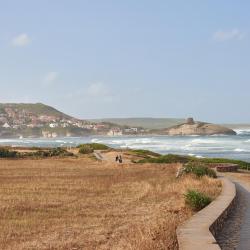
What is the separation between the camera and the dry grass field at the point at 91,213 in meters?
13.3

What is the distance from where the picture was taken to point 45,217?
17.7 m

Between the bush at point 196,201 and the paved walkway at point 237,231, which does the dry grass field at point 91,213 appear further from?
the paved walkway at point 237,231

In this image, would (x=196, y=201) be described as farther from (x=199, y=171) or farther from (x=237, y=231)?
(x=199, y=171)

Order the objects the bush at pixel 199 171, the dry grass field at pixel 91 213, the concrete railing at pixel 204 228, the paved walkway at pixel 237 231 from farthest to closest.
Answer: the bush at pixel 199 171
the dry grass field at pixel 91 213
the paved walkway at pixel 237 231
the concrete railing at pixel 204 228

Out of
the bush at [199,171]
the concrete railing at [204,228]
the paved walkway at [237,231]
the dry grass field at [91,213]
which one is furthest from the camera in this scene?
the bush at [199,171]

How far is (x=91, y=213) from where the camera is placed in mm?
18844

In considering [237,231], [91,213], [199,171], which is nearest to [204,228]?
[237,231]

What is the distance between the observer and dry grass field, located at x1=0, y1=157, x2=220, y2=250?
43.8ft

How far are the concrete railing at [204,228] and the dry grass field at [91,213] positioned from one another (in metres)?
0.45

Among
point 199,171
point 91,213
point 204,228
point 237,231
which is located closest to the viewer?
point 204,228

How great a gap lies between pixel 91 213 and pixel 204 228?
24.6 ft

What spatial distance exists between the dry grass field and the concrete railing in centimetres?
45

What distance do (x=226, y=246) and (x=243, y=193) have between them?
36.4 ft

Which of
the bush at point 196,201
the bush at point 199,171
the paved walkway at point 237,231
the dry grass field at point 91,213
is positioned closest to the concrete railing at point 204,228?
the paved walkway at point 237,231
